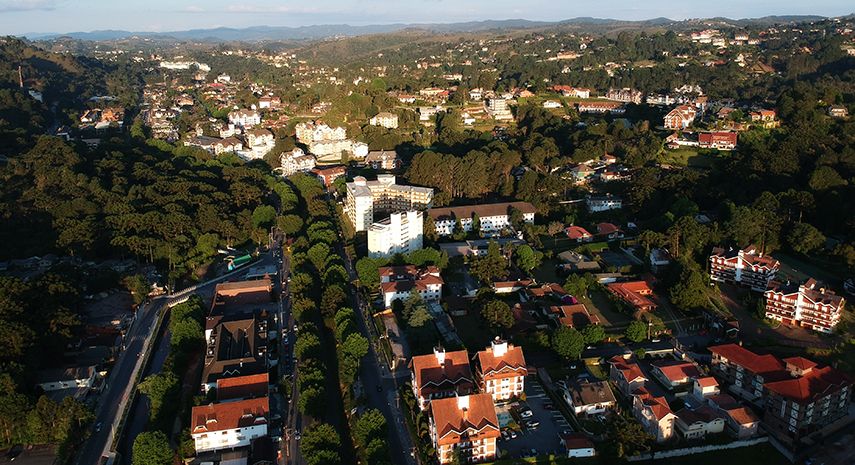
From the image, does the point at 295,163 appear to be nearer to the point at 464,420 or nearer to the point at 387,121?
the point at 387,121

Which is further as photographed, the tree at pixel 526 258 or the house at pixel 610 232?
the house at pixel 610 232

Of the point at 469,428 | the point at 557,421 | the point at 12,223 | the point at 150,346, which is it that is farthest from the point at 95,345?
the point at 557,421

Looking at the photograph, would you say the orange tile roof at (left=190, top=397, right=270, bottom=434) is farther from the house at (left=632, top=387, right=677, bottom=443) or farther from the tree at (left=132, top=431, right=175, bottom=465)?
the house at (left=632, top=387, right=677, bottom=443)

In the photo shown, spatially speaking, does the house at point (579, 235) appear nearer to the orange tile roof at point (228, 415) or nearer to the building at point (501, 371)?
the building at point (501, 371)

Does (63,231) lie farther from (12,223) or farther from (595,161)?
(595,161)

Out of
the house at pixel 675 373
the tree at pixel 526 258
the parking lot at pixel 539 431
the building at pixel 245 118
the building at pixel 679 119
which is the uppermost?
the building at pixel 679 119

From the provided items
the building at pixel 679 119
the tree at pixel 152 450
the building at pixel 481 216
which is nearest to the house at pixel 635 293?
the building at pixel 481 216

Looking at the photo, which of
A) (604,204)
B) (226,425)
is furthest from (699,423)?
(604,204)
